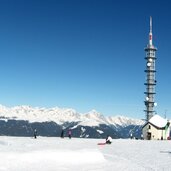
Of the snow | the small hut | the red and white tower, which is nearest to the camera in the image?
the small hut

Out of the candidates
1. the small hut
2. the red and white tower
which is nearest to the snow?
the small hut

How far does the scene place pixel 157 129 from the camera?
111 m

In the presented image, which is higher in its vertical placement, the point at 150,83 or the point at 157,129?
the point at 150,83

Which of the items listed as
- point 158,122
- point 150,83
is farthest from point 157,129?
point 150,83

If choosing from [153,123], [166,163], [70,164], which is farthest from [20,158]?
[153,123]

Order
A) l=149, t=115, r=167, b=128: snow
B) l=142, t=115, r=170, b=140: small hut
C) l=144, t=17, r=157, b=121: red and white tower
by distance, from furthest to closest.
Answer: l=144, t=17, r=157, b=121: red and white tower < l=149, t=115, r=167, b=128: snow < l=142, t=115, r=170, b=140: small hut

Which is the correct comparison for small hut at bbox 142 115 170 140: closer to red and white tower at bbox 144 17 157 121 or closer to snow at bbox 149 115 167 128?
snow at bbox 149 115 167 128

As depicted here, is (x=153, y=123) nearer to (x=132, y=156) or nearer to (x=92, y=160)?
(x=132, y=156)

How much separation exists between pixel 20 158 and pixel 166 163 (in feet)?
44.6

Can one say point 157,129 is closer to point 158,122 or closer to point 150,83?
point 158,122

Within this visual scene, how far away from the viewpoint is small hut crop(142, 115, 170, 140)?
10969 cm

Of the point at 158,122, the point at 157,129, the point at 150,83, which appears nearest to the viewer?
the point at 157,129

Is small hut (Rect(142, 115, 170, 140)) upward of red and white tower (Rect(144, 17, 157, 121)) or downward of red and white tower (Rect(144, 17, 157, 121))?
downward

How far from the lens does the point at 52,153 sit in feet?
120
